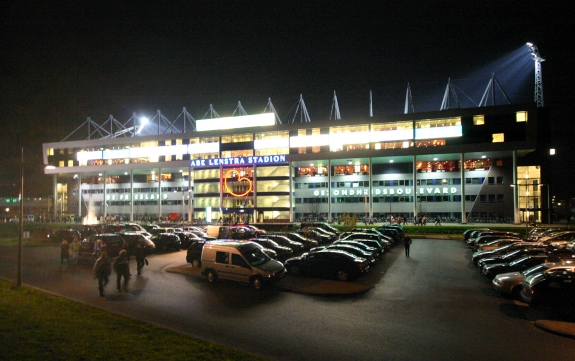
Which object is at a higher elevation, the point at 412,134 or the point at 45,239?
the point at 412,134

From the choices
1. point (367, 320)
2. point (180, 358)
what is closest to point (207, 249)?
point (367, 320)

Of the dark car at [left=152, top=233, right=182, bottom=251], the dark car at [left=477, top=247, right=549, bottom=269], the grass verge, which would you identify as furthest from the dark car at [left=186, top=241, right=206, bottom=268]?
the dark car at [left=477, top=247, right=549, bottom=269]

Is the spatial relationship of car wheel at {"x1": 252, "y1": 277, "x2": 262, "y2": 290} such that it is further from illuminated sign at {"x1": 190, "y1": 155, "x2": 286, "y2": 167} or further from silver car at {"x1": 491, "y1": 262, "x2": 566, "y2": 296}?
illuminated sign at {"x1": 190, "y1": 155, "x2": 286, "y2": 167}

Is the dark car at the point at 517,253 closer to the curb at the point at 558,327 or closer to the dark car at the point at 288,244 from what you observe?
the curb at the point at 558,327

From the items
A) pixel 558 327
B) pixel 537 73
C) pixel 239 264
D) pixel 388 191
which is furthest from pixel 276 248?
pixel 537 73

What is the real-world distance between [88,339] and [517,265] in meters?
16.8

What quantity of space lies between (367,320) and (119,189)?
80.3 meters

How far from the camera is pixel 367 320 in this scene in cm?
1134

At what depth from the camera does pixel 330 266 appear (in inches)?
697

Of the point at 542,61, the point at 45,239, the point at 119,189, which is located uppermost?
the point at 542,61

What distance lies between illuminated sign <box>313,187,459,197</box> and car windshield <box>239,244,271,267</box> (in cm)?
4933

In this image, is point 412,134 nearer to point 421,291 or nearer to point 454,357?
point 421,291

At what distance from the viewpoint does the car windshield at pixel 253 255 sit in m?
16.4

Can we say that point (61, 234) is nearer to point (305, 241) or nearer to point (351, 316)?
point (305, 241)
